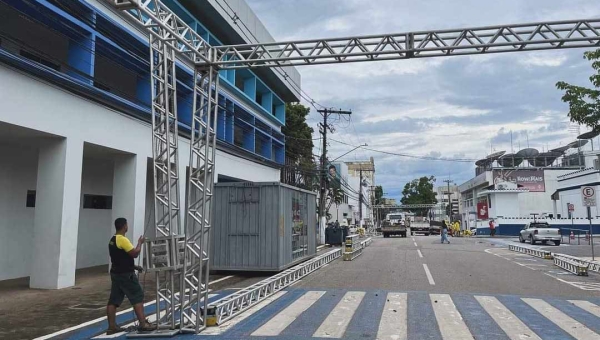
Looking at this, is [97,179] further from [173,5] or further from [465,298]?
[465,298]

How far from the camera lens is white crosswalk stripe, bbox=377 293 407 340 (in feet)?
22.9

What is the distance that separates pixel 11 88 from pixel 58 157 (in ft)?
7.57

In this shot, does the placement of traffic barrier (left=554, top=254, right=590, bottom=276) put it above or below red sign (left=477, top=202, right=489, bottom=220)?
below

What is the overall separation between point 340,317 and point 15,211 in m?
10.9

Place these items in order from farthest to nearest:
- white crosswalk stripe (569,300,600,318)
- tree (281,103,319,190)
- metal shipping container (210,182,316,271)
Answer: tree (281,103,319,190)
metal shipping container (210,182,316,271)
white crosswalk stripe (569,300,600,318)

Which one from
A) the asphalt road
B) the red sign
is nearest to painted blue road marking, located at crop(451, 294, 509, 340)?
the asphalt road

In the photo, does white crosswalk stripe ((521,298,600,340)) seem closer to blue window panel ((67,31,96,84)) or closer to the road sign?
the road sign

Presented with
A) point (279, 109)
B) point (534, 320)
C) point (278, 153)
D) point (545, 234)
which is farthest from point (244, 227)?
point (545, 234)

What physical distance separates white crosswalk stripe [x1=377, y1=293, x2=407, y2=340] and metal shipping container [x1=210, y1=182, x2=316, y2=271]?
476cm

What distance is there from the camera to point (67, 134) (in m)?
12.6

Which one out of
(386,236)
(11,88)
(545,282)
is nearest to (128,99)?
(11,88)

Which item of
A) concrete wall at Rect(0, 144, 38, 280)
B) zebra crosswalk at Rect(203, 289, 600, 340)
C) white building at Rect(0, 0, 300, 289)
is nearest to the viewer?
zebra crosswalk at Rect(203, 289, 600, 340)

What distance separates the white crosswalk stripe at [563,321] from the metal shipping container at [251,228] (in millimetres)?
7157

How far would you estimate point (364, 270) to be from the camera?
51.3ft
